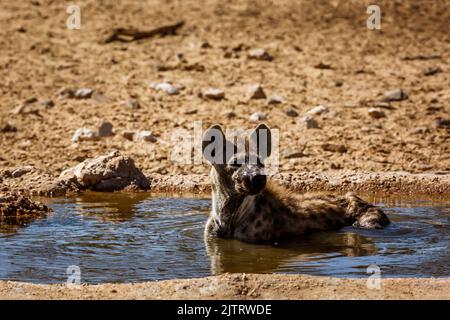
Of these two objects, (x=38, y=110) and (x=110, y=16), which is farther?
(x=110, y=16)

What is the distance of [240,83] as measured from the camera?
13852 mm

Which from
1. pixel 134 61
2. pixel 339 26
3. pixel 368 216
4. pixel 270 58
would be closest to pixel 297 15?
pixel 339 26

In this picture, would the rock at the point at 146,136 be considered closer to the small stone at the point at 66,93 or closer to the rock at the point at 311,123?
the rock at the point at 311,123

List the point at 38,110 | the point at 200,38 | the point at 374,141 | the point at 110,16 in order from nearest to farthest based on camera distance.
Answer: the point at 374,141 < the point at 38,110 < the point at 200,38 < the point at 110,16

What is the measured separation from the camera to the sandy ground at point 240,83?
36.9 feet

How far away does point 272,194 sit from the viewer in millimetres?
8328

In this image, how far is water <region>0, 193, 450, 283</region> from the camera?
6.96 metres

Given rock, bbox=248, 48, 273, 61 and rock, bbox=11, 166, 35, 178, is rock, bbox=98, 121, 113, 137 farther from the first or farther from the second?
rock, bbox=248, 48, 273, 61

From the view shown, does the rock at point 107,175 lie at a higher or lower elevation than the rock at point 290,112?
lower

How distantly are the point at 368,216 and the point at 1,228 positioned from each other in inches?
116

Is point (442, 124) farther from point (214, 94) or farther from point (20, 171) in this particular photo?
point (20, 171)

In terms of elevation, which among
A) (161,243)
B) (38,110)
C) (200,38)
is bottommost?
(161,243)

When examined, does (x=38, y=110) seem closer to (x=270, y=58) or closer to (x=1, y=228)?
(x=270, y=58)

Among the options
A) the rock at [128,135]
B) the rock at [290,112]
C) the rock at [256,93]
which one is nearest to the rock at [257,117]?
the rock at [290,112]
